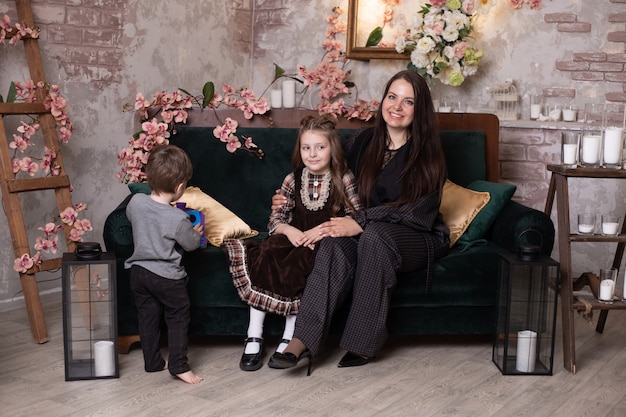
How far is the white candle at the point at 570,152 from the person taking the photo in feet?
10.4

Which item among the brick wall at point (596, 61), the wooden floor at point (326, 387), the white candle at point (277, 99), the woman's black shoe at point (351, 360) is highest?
the brick wall at point (596, 61)

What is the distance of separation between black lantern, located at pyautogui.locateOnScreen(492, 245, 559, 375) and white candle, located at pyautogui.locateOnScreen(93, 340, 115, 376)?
4.71 ft

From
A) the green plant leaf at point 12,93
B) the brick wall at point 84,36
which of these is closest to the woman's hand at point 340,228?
the green plant leaf at point 12,93

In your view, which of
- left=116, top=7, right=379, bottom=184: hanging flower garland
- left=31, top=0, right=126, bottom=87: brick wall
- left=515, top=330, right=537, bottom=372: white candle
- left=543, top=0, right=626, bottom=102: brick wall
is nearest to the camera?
left=515, top=330, right=537, bottom=372: white candle

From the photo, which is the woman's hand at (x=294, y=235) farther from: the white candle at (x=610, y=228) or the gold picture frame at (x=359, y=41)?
the gold picture frame at (x=359, y=41)

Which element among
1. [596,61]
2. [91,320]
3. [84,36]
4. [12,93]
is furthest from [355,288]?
[596,61]

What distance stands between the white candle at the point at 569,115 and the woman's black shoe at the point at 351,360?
2.14 metres

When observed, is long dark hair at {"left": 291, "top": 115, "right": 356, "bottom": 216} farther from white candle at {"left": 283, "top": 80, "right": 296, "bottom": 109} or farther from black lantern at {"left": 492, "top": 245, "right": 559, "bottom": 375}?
white candle at {"left": 283, "top": 80, "right": 296, "bottom": 109}

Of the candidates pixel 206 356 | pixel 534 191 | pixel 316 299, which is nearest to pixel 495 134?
pixel 534 191

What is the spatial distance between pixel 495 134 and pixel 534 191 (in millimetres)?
760

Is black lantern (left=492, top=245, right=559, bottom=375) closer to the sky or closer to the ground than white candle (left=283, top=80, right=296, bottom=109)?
closer to the ground

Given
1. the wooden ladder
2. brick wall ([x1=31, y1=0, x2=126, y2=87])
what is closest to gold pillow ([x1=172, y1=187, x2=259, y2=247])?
the wooden ladder

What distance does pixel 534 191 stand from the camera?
4449mm

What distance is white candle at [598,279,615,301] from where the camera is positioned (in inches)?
124
